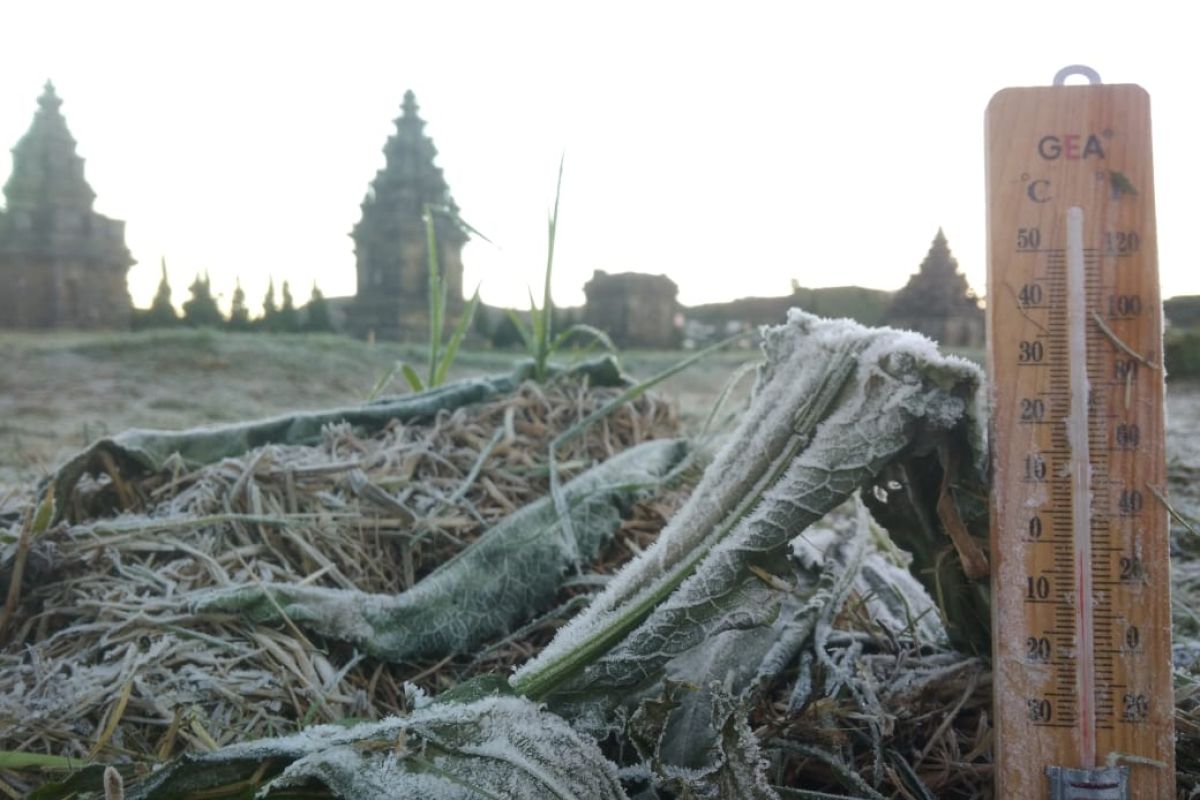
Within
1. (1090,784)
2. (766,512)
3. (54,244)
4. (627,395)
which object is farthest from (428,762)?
(54,244)

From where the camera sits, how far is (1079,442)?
1.18 metres

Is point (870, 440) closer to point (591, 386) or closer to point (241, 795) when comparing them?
point (241, 795)

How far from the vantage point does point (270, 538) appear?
2.11 metres

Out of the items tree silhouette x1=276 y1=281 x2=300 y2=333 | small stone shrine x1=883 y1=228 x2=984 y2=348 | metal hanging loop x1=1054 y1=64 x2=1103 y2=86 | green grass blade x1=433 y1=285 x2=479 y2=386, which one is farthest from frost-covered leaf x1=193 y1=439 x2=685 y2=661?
tree silhouette x1=276 y1=281 x2=300 y2=333

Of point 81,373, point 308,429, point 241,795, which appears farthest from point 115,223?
point 241,795

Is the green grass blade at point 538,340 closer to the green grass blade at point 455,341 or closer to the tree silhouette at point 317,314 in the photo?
the green grass blade at point 455,341

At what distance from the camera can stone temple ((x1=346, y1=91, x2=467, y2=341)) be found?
70.5ft

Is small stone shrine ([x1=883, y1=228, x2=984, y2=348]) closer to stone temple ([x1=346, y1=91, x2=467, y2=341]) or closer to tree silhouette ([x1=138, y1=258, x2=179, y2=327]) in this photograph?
stone temple ([x1=346, y1=91, x2=467, y2=341])

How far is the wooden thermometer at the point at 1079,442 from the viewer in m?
1.19

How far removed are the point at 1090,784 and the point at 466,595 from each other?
1137 millimetres

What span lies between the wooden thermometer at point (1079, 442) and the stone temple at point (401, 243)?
20083mm

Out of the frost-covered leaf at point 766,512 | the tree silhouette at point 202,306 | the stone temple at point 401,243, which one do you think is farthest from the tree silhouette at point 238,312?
the frost-covered leaf at point 766,512

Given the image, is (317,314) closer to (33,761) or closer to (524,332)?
(524,332)

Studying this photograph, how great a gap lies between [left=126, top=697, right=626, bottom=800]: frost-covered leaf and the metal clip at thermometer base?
556 mm
